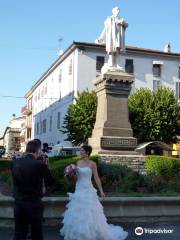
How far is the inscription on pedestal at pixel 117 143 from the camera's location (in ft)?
53.5

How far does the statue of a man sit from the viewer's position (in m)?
17.5

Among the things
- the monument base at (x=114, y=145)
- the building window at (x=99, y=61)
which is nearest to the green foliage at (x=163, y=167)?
the monument base at (x=114, y=145)

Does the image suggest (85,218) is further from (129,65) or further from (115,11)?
(129,65)

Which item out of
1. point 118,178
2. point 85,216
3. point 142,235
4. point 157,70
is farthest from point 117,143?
point 157,70

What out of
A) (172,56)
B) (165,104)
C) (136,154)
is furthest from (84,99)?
(136,154)

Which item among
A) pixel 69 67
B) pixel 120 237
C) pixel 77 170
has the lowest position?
pixel 120 237

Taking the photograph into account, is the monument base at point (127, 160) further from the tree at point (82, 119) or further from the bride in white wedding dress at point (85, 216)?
the tree at point (82, 119)

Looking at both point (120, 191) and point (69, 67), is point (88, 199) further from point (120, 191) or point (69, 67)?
point (69, 67)

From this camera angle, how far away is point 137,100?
39844 millimetres

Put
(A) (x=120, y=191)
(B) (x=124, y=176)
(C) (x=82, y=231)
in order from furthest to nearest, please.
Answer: (B) (x=124, y=176) → (A) (x=120, y=191) → (C) (x=82, y=231)

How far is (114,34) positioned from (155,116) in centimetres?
2216

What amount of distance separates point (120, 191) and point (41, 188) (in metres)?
6.24

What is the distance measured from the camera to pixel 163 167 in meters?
14.9

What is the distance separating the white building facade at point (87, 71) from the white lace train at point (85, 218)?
130ft
